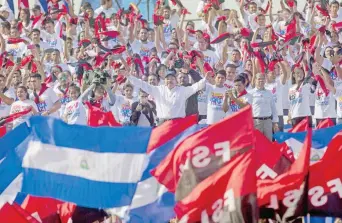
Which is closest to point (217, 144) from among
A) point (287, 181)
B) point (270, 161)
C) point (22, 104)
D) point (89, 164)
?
point (287, 181)

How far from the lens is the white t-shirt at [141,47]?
71.4 feet

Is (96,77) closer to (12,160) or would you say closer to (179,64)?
(179,64)

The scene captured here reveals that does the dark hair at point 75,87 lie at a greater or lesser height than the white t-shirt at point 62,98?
greater

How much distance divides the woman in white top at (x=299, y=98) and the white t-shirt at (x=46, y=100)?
3354mm

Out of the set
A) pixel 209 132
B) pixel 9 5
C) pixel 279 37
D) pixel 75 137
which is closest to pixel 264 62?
pixel 279 37

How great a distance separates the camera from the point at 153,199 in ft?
42.1

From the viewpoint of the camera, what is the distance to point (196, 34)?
2131 cm

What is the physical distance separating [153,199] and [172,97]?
580cm

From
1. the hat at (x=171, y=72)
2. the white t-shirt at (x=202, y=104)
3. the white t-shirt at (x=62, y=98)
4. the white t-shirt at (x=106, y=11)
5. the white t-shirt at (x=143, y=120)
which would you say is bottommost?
the white t-shirt at (x=143, y=120)

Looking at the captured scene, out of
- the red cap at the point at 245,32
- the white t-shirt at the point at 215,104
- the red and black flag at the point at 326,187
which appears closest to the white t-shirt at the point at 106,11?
the red cap at the point at 245,32

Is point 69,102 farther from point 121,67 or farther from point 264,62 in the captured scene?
point 264,62

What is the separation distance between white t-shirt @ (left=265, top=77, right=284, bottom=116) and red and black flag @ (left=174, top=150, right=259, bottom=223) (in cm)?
799

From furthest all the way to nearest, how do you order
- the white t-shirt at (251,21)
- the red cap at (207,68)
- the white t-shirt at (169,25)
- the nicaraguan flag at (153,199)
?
the white t-shirt at (169,25) → the white t-shirt at (251,21) → the red cap at (207,68) → the nicaraguan flag at (153,199)

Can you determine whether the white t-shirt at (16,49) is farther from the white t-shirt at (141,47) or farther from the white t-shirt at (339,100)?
the white t-shirt at (339,100)
